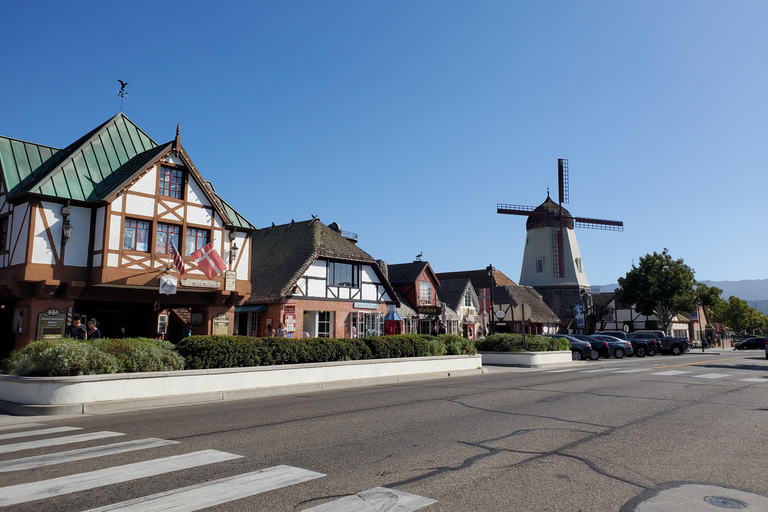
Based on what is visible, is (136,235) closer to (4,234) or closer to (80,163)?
(80,163)

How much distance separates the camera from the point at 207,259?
22516 millimetres

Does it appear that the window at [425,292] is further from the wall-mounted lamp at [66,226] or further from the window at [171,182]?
the wall-mounted lamp at [66,226]

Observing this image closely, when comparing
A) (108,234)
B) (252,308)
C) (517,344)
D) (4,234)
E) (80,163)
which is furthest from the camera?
(252,308)

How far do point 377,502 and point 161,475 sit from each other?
2509 mm

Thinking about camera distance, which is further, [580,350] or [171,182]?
[580,350]

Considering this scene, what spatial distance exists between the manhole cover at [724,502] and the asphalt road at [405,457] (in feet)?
0.08

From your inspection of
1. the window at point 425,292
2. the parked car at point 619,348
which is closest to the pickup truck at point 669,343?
the parked car at point 619,348

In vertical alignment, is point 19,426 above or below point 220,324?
below

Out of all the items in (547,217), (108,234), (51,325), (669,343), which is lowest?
(669,343)

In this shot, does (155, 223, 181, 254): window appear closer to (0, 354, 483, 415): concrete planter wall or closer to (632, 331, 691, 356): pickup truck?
(0, 354, 483, 415): concrete planter wall

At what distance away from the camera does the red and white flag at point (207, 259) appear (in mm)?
22302

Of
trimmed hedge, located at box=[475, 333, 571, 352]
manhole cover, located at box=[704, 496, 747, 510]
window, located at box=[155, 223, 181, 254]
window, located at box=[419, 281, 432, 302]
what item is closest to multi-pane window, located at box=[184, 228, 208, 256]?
window, located at box=[155, 223, 181, 254]

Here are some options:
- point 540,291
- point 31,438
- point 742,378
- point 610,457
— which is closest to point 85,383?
point 31,438

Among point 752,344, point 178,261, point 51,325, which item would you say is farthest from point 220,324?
point 752,344
